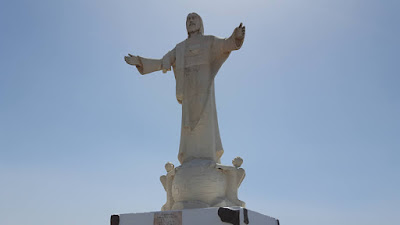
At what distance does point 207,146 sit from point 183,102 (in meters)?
1.30

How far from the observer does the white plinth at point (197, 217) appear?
21.5 feet

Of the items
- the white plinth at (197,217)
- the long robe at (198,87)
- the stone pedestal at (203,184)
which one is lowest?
the white plinth at (197,217)

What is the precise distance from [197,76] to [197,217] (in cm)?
368

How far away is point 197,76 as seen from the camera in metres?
9.32

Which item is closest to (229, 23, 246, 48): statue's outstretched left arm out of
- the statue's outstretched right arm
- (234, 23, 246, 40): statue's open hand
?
(234, 23, 246, 40): statue's open hand

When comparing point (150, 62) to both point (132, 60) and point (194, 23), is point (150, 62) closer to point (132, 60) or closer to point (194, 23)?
point (132, 60)

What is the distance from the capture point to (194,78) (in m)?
9.34

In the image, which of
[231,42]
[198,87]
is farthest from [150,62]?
[231,42]

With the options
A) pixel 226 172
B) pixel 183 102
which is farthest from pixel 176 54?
pixel 226 172

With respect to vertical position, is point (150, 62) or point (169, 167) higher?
point (150, 62)

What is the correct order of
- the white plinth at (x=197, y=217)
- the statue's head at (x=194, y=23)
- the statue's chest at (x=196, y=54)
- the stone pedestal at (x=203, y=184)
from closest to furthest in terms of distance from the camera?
the white plinth at (x=197, y=217) < the stone pedestal at (x=203, y=184) < the statue's chest at (x=196, y=54) < the statue's head at (x=194, y=23)

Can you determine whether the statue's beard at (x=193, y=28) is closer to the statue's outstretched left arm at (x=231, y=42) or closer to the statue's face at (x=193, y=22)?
the statue's face at (x=193, y=22)

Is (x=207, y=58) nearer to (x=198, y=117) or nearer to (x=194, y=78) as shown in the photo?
(x=194, y=78)

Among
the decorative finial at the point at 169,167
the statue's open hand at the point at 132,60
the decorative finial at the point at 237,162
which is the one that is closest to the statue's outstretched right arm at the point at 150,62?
the statue's open hand at the point at 132,60
